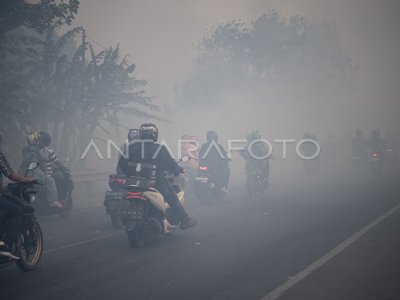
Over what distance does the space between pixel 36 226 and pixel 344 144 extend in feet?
132

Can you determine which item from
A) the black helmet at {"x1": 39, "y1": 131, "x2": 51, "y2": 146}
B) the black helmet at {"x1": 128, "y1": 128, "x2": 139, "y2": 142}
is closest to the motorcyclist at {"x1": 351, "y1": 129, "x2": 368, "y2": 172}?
the black helmet at {"x1": 128, "y1": 128, "x2": 139, "y2": 142}

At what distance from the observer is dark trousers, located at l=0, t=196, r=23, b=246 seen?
6.14 metres

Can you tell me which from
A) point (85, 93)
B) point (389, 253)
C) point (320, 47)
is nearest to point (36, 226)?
point (389, 253)

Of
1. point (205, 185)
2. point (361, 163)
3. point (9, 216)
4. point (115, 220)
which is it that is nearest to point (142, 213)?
point (9, 216)

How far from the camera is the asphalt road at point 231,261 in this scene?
541 centimetres

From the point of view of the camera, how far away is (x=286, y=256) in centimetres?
702

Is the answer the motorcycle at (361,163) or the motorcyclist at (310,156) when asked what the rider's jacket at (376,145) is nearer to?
the motorcycle at (361,163)

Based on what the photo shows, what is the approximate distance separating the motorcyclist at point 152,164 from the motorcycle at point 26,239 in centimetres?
203

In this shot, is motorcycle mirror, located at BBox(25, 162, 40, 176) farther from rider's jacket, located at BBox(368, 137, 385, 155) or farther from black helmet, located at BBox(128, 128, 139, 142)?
→ rider's jacket, located at BBox(368, 137, 385, 155)

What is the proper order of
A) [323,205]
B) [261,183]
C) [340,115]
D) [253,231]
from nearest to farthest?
→ 1. [253,231]
2. [323,205]
3. [261,183]
4. [340,115]

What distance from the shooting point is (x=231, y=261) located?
682 centimetres

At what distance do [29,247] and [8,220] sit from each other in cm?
71

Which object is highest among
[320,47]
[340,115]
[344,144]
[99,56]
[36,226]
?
[320,47]

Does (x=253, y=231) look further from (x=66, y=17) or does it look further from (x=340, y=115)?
(x=340, y=115)
